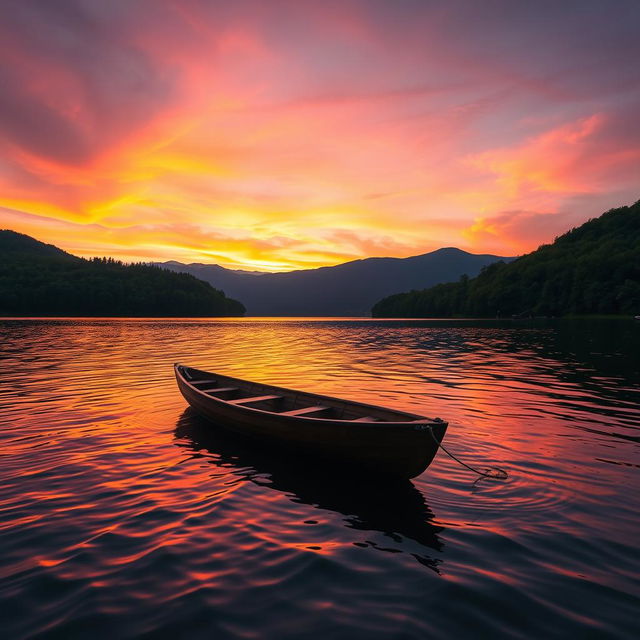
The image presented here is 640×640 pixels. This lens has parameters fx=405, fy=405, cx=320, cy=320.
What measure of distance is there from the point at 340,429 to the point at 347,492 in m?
1.60

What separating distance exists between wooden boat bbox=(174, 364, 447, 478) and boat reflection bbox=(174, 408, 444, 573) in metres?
0.61

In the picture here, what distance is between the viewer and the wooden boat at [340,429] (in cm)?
980

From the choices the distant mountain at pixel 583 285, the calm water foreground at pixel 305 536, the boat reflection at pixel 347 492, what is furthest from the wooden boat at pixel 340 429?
the distant mountain at pixel 583 285

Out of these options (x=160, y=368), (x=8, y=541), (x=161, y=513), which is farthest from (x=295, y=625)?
(x=160, y=368)

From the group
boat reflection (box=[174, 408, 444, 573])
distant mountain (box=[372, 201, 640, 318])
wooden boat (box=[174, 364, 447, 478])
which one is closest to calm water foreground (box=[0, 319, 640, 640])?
boat reflection (box=[174, 408, 444, 573])

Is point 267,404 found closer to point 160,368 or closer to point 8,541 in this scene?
point 8,541

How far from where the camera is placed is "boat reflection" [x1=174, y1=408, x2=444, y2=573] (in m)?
8.20

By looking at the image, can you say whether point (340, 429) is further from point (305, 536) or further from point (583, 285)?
point (583, 285)

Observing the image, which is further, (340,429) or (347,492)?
(340,429)

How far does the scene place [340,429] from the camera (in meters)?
10.6

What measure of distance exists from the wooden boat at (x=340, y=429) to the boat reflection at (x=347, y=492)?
1.99ft

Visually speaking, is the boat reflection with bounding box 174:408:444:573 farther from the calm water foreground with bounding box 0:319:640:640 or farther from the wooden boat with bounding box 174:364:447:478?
the wooden boat with bounding box 174:364:447:478

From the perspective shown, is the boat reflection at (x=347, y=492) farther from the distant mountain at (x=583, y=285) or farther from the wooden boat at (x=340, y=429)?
the distant mountain at (x=583, y=285)

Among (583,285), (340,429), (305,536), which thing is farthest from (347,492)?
(583,285)
